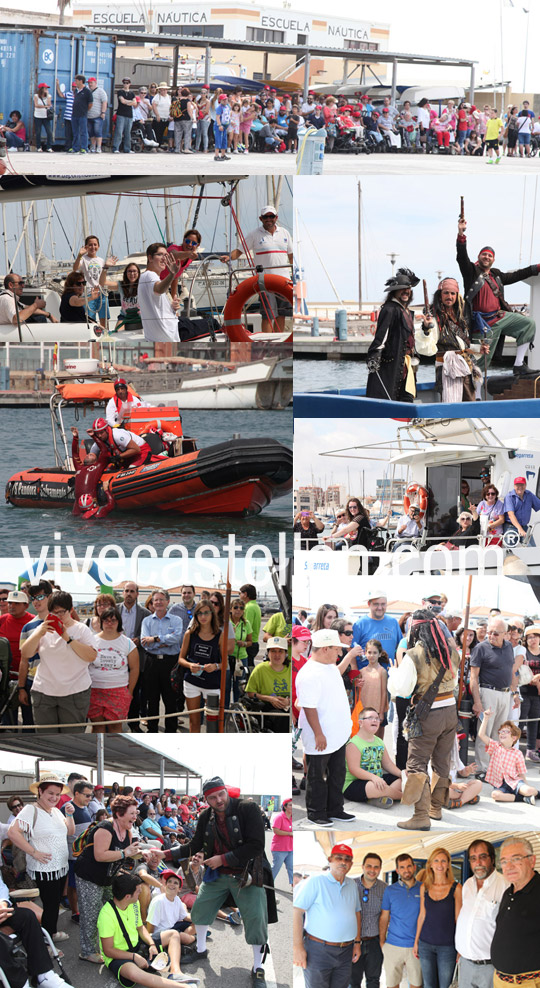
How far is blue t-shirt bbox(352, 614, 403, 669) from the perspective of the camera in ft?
21.6

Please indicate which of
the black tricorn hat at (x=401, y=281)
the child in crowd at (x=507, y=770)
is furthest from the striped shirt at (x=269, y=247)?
the child in crowd at (x=507, y=770)

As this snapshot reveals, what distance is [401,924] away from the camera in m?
6.20

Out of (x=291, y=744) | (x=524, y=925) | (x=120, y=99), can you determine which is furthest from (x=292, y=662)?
(x=120, y=99)

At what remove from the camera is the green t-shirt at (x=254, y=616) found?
6602 millimetres

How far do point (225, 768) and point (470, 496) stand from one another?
2.17 meters

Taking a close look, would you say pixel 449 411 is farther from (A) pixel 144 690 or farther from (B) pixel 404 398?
(A) pixel 144 690

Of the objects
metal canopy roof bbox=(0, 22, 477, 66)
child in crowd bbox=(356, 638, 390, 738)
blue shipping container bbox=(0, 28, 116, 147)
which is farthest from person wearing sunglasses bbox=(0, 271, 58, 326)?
metal canopy roof bbox=(0, 22, 477, 66)

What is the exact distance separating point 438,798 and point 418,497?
1753mm

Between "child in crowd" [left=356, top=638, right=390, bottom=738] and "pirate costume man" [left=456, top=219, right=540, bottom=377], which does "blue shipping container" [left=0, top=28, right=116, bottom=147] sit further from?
"child in crowd" [left=356, top=638, right=390, bottom=738]

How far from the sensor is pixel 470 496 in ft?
23.6

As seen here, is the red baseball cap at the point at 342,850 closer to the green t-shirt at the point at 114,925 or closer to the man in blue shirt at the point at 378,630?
the man in blue shirt at the point at 378,630

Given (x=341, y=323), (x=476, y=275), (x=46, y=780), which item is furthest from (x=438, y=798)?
(x=476, y=275)

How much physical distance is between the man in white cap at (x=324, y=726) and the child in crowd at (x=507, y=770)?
0.83 meters

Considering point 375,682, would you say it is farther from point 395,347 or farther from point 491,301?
point 491,301
